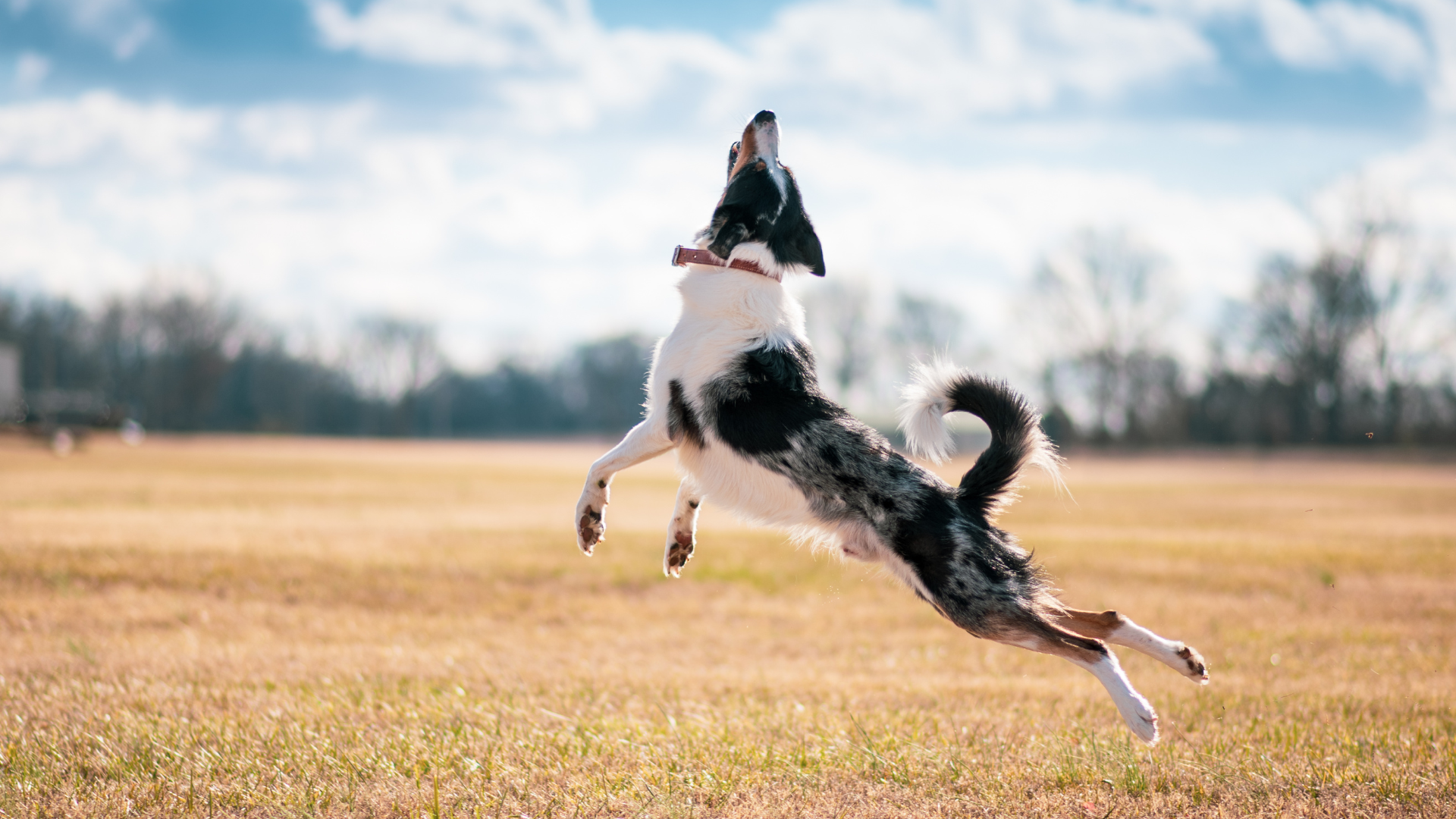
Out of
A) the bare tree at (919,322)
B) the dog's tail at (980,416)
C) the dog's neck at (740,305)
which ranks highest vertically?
the bare tree at (919,322)

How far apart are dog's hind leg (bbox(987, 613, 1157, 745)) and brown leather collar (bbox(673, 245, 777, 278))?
1915mm

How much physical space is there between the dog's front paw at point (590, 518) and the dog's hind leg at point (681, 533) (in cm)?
36

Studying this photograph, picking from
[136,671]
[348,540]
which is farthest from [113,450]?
[136,671]

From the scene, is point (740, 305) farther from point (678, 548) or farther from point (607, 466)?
point (678, 548)

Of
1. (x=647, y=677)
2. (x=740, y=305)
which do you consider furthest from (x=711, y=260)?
(x=647, y=677)

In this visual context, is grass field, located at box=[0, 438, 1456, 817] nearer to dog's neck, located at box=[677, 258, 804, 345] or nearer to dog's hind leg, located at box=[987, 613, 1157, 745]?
dog's hind leg, located at box=[987, 613, 1157, 745]

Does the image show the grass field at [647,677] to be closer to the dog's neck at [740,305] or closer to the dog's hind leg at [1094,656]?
the dog's hind leg at [1094,656]

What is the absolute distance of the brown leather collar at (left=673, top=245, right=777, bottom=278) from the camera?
4496 mm

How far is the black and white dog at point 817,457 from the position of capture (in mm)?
3982

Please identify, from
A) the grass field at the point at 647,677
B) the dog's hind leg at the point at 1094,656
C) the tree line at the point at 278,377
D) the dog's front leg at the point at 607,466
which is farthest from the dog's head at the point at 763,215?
the tree line at the point at 278,377

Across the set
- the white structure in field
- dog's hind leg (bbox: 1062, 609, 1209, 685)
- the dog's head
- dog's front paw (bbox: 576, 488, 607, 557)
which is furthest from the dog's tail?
the white structure in field

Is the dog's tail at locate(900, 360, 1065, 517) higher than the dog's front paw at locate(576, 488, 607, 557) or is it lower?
higher

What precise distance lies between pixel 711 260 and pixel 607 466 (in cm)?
107

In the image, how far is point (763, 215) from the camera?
459 cm
